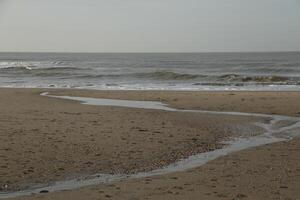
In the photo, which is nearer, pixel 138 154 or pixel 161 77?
pixel 138 154

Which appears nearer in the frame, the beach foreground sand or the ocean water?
the beach foreground sand

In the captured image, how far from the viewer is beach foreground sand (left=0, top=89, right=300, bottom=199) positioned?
7.25 m

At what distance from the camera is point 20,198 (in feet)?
22.5

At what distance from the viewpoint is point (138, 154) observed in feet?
32.9

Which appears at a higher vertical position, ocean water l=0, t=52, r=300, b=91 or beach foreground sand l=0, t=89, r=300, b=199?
beach foreground sand l=0, t=89, r=300, b=199

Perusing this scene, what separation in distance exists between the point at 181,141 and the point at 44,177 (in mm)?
4477

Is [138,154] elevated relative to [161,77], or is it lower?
elevated

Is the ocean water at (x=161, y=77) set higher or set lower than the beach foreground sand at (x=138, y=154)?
lower

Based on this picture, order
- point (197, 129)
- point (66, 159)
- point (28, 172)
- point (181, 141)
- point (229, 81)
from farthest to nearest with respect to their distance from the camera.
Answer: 1. point (229, 81)
2. point (197, 129)
3. point (181, 141)
4. point (66, 159)
5. point (28, 172)

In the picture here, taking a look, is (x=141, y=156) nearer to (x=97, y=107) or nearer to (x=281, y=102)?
(x=97, y=107)

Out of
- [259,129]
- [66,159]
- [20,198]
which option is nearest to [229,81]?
[259,129]

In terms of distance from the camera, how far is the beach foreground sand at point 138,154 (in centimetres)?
725

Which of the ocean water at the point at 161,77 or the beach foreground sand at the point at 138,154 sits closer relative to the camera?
the beach foreground sand at the point at 138,154

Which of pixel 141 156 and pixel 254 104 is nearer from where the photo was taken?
pixel 141 156
